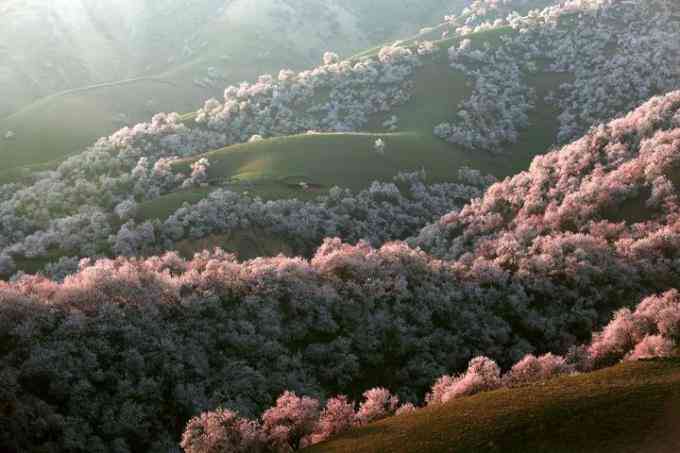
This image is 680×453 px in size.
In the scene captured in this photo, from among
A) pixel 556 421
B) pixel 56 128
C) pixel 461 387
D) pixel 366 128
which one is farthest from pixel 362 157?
pixel 56 128

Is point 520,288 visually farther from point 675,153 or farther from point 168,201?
point 168,201

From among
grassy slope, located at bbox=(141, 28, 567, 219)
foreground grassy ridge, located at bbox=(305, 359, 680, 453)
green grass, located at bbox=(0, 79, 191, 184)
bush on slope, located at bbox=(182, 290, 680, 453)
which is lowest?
foreground grassy ridge, located at bbox=(305, 359, 680, 453)

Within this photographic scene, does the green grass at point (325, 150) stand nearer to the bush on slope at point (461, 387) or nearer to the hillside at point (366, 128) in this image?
the hillside at point (366, 128)

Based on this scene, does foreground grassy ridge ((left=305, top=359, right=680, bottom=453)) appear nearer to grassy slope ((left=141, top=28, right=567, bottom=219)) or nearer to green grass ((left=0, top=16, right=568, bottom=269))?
green grass ((left=0, top=16, right=568, bottom=269))

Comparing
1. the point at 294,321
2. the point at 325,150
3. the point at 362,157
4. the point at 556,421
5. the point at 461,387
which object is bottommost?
the point at 556,421

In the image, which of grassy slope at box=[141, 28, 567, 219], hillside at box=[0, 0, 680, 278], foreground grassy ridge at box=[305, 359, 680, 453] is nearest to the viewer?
foreground grassy ridge at box=[305, 359, 680, 453]

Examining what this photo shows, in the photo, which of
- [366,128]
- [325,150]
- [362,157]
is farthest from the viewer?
[366,128]

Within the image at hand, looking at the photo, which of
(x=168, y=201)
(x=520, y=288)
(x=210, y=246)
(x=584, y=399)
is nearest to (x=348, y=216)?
(x=210, y=246)

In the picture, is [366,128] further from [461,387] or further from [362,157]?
[461,387]

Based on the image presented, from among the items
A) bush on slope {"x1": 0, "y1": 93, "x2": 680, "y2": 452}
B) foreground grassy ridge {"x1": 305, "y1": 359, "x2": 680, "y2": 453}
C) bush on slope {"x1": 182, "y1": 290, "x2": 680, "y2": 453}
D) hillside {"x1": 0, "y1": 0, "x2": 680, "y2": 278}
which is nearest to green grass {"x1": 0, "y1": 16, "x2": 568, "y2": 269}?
hillside {"x1": 0, "y1": 0, "x2": 680, "y2": 278}

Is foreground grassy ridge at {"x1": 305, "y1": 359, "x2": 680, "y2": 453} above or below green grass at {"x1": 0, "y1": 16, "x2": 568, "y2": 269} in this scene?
below
